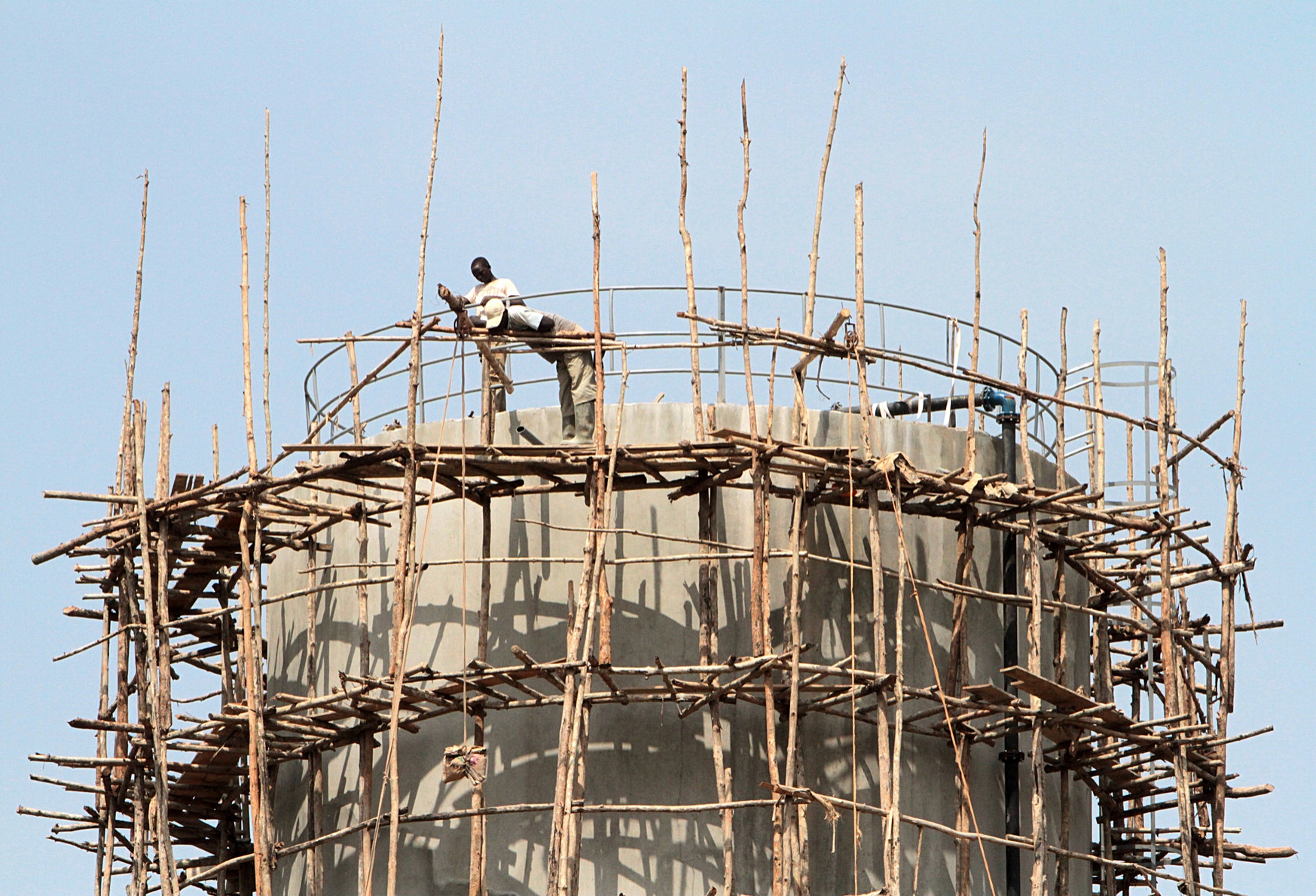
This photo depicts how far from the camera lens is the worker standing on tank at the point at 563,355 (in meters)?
22.3

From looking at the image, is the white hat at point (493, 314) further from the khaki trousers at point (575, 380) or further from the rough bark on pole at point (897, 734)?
the rough bark on pole at point (897, 734)

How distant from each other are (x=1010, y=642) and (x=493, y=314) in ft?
21.6

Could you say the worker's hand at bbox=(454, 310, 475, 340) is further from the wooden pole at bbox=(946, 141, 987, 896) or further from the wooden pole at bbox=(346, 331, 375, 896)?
the wooden pole at bbox=(946, 141, 987, 896)

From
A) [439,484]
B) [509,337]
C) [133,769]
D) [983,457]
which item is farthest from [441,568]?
[983,457]

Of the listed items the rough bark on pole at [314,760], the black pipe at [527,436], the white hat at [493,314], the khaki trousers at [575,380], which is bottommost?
the rough bark on pole at [314,760]

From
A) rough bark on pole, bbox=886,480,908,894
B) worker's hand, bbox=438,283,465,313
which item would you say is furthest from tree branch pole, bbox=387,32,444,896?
Result: rough bark on pole, bbox=886,480,908,894

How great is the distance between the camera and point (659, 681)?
21484mm

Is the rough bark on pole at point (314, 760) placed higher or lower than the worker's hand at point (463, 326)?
lower

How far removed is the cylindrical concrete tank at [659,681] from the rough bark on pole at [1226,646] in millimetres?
2781

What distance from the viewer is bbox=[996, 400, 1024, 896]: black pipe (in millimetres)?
22656

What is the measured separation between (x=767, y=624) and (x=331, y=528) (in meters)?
5.66

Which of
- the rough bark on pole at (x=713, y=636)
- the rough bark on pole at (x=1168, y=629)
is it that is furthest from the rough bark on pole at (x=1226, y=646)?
the rough bark on pole at (x=713, y=636)

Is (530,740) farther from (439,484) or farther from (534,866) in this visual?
(439,484)

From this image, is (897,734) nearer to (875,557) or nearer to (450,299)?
(875,557)
